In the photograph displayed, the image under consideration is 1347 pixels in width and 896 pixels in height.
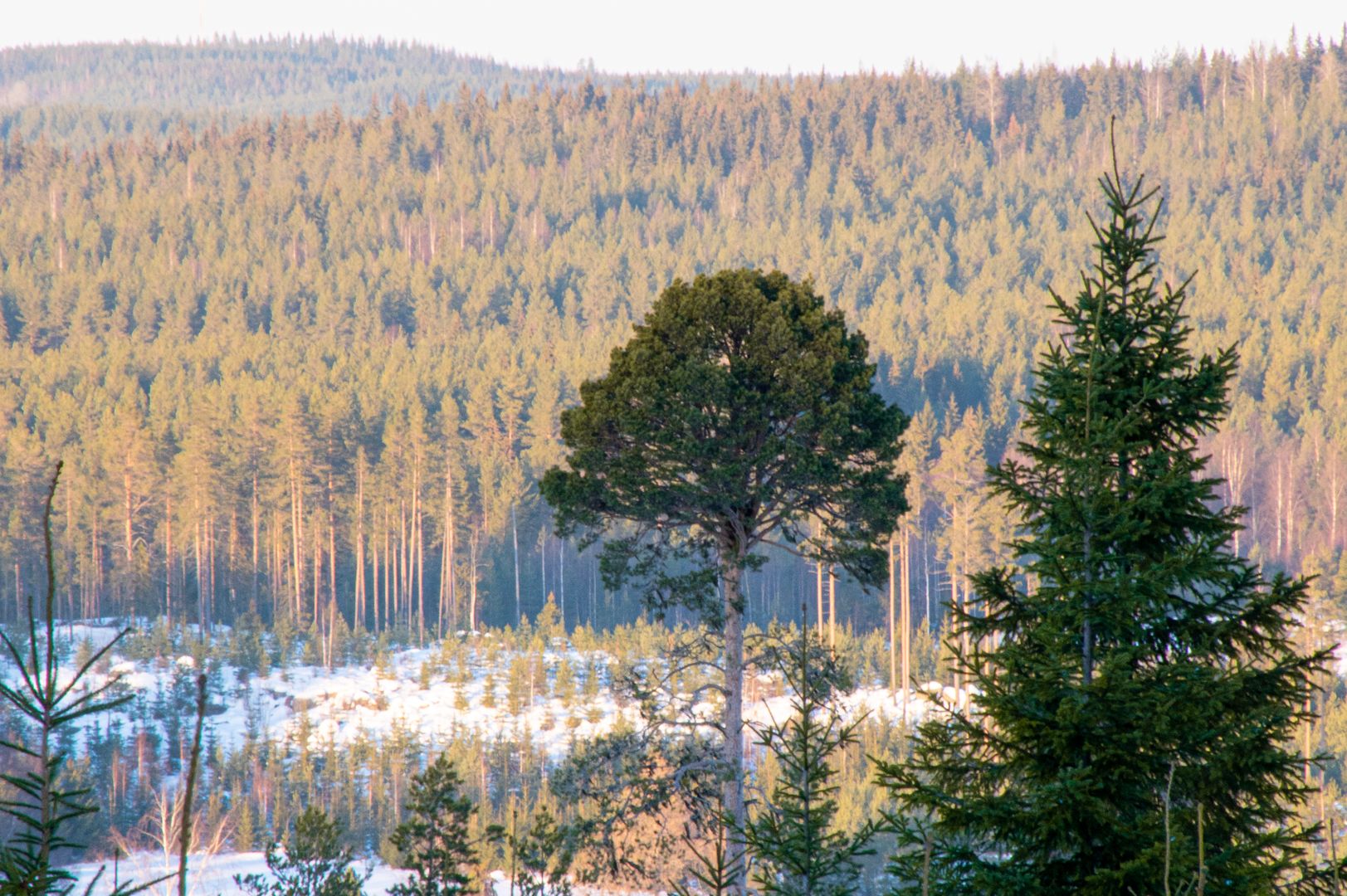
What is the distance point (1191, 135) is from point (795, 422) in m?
168

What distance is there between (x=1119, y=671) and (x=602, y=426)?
36.2ft

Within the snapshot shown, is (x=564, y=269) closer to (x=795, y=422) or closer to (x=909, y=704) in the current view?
(x=909, y=704)

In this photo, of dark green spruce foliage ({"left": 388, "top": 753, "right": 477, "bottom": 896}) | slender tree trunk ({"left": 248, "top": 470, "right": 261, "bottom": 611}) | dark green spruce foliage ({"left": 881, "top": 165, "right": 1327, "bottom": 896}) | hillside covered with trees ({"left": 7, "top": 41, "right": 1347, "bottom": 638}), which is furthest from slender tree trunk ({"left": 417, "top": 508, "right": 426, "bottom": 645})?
dark green spruce foliage ({"left": 881, "top": 165, "right": 1327, "bottom": 896})

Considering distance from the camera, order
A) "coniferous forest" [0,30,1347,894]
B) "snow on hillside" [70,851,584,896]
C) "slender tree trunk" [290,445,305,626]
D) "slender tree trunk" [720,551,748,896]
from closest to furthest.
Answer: "coniferous forest" [0,30,1347,894] → "slender tree trunk" [720,551,748,896] → "snow on hillside" [70,851,584,896] → "slender tree trunk" [290,445,305,626]

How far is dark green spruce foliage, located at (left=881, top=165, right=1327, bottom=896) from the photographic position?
259 inches

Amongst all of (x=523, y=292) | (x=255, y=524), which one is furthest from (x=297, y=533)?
(x=523, y=292)

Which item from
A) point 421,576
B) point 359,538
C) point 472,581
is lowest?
point 472,581

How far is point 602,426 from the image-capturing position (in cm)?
1714

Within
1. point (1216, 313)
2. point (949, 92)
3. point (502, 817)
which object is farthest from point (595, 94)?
point (502, 817)

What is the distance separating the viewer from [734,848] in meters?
15.8

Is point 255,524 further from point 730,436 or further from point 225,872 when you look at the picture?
point 730,436

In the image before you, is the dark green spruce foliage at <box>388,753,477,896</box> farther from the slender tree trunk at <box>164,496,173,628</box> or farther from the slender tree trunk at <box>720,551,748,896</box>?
the slender tree trunk at <box>164,496,173,628</box>

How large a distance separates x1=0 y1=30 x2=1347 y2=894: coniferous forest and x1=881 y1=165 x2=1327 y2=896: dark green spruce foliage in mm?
55

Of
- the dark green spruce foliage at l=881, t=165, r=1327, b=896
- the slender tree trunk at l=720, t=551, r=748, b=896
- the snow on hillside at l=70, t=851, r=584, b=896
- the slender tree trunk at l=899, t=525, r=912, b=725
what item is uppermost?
the dark green spruce foliage at l=881, t=165, r=1327, b=896
